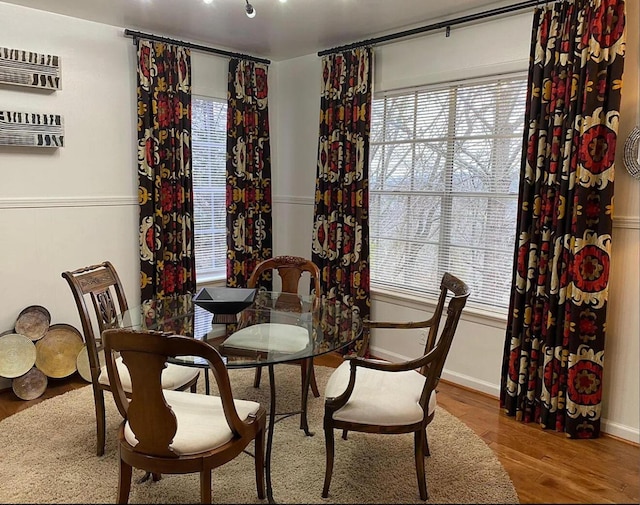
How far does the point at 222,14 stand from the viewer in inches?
138

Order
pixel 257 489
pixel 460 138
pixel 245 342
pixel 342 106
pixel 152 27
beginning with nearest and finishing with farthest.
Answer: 1. pixel 257 489
2. pixel 245 342
3. pixel 460 138
4. pixel 152 27
5. pixel 342 106

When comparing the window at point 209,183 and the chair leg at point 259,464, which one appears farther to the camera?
the window at point 209,183

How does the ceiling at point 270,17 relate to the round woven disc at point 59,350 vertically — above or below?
above

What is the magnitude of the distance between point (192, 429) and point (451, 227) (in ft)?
7.95

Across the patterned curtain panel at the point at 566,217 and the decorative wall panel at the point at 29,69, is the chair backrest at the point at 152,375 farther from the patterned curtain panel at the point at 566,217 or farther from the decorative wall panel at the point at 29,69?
the decorative wall panel at the point at 29,69

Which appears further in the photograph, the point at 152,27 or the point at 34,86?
the point at 152,27

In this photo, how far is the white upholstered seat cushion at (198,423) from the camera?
1.86m

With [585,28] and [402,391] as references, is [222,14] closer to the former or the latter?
[585,28]

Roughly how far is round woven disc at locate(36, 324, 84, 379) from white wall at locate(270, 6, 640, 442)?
2.02 metres

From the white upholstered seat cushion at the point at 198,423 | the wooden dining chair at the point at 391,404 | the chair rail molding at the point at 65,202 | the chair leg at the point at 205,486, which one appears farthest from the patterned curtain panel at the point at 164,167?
the chair leg at the point at 205,486

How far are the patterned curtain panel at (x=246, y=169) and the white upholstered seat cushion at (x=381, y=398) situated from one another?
2325 mm

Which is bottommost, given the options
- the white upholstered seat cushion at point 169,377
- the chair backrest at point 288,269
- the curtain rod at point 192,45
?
the white upholstered seat cushion at point 169,377

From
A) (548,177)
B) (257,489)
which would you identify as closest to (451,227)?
(548,177)

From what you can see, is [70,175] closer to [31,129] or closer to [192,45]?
[31,129]
